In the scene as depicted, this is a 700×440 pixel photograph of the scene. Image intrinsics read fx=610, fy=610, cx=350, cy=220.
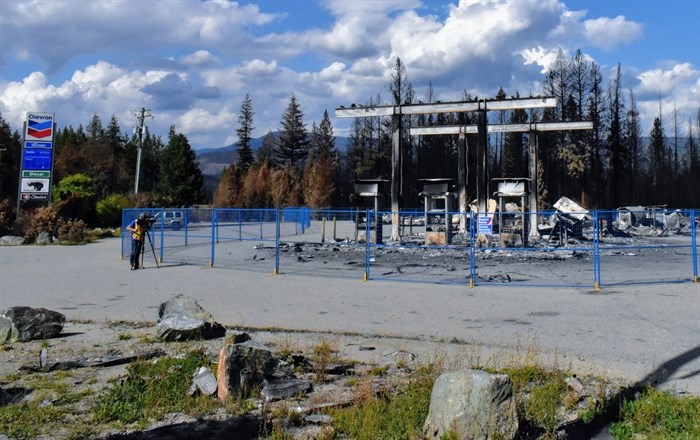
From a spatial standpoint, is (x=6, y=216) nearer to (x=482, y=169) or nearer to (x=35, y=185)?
(x=35, y=185)

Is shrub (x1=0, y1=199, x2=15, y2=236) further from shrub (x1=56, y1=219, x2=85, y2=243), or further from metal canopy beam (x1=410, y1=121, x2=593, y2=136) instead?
metal canopy beam (x1=410, y1=121, x2=593, y2=136)

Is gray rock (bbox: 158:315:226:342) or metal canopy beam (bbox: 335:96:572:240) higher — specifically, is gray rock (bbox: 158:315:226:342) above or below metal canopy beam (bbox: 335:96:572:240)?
below

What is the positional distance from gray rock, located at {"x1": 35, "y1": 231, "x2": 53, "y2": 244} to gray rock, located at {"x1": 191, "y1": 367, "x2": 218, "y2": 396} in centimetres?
2962

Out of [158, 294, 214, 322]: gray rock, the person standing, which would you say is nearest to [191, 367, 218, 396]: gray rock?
[158, 294, 214, 322]: gray rock

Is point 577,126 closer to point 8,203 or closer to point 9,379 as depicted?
point 9,379

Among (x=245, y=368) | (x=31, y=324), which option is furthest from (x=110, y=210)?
(x=245, y=368)

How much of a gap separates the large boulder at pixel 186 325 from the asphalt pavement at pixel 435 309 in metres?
1.16

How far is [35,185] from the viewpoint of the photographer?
3684 centimetres

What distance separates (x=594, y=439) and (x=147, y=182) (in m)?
107

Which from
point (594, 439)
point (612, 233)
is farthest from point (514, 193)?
point (594, 439)

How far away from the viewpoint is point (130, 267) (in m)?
20.4

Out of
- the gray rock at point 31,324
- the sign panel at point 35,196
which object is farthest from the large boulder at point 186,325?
the sign panel at point 35,196

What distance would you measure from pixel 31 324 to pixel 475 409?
24.3 ft

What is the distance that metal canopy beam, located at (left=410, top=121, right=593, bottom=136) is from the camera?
3306 centimetres
